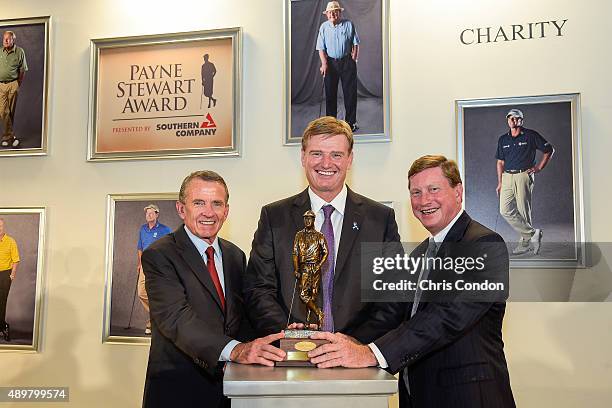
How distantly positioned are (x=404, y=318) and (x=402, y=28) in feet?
7.58

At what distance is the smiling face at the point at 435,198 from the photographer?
2811mm

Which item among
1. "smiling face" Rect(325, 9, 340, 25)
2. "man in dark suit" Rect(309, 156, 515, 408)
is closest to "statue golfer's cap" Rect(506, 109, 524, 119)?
"smiling face" Rect(325, 9, 340, 25)

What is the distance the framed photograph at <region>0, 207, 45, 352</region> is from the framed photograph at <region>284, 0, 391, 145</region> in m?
2.10

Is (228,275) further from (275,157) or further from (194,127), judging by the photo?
(194,127)

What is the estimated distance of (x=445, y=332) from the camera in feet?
8.34

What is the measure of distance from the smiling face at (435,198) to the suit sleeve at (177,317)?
1041mm

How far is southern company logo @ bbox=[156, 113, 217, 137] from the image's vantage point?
4559 millimetres

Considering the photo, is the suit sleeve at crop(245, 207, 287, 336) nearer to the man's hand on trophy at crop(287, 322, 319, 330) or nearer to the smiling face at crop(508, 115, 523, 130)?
the man's hand on trophy at crop(287, 322, 319, 330)

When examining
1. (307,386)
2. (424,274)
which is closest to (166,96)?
(424,274)

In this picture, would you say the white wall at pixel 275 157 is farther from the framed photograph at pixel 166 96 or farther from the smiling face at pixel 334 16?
the smiling face at pixel 334 16

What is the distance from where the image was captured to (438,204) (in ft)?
9.22

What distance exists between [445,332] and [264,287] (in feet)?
2.57

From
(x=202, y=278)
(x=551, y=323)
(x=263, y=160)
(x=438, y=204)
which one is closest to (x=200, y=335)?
(x=202, y=278)

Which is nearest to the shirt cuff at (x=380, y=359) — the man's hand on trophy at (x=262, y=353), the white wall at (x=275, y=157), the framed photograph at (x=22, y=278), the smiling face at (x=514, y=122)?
the man's hand on trophy at (x=262, y=353)
